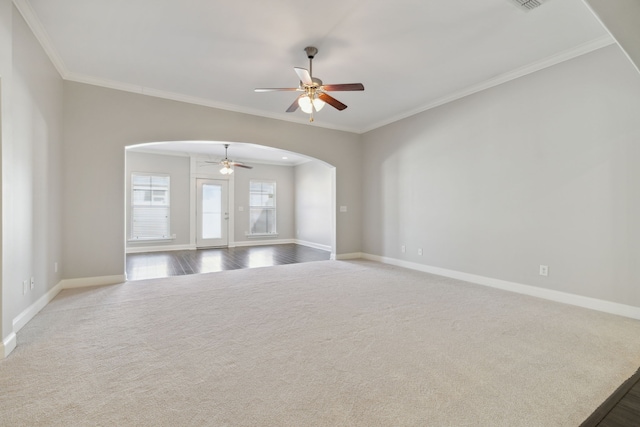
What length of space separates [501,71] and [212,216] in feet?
26.0

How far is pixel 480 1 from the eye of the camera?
263cm

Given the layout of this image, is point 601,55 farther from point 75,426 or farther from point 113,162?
point 113,162

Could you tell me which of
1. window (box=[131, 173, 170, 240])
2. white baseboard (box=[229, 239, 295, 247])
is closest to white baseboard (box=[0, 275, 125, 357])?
window (box=[131, 173, 170, 240])

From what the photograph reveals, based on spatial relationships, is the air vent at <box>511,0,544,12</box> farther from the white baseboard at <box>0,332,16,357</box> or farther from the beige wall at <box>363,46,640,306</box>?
the white baseboard at <box>0,332,16,357</box>

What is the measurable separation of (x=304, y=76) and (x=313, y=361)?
2743 mm

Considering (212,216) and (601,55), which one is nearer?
(601,55)

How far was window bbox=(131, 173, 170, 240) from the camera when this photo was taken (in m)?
7.83

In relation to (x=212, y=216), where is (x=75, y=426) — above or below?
below

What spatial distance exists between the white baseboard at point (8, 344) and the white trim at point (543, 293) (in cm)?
524

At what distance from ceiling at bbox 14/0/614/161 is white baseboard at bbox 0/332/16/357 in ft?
9.60

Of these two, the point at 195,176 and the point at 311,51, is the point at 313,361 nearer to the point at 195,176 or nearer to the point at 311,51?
the point at 311,51

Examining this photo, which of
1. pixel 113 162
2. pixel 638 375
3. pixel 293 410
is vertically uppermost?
Answer: pixel 113 162

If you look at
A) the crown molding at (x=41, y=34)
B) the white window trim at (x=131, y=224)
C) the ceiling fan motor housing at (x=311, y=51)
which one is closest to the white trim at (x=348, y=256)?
the ceiling fan motor housing at (x=311, y=51)

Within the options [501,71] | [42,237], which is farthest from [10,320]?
[501,71]
